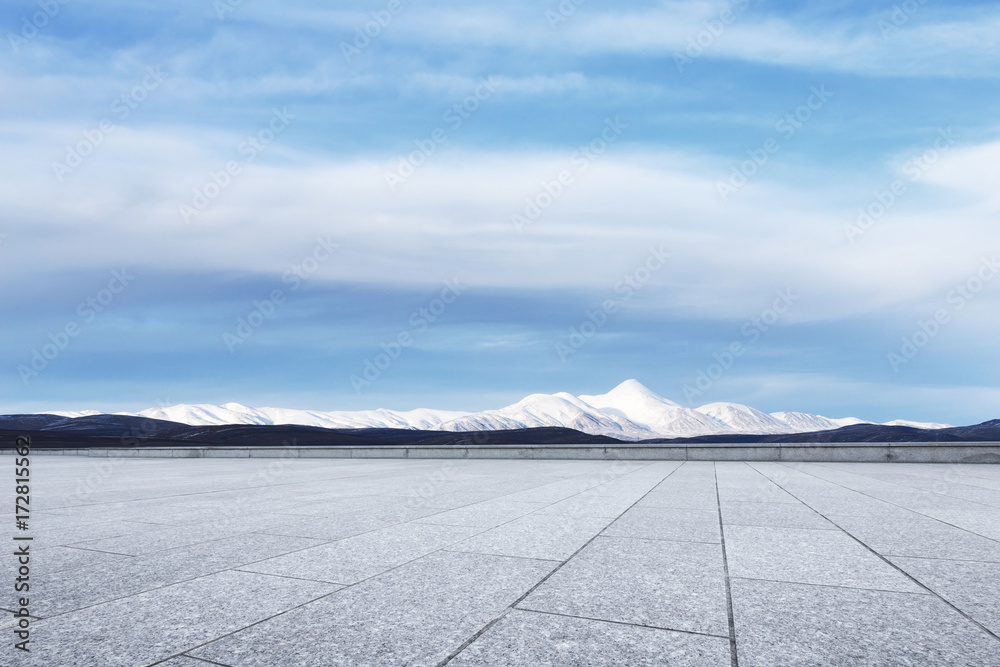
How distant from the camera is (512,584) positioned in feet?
15.7

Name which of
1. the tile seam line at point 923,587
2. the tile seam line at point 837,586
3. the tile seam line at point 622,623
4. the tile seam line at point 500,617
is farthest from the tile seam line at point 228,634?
the tile seam line at point 923,587

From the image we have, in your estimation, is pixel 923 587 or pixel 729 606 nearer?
pixel 729 606

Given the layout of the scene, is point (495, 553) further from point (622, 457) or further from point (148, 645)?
→ point (622, 457)

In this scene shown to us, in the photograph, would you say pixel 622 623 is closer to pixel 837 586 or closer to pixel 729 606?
pixel 729 606

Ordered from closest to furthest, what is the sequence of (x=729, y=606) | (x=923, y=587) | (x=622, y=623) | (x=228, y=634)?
(x=228, y=634) < (x=622, y=623) < (x=729, y=606) < (x=923, y=587)

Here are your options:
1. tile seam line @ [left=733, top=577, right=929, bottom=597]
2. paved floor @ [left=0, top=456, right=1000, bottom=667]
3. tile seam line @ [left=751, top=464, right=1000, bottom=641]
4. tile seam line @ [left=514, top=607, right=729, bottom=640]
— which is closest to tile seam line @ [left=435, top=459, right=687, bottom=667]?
paved floor @ [left=0, top=456, right=1000, bottom=667]

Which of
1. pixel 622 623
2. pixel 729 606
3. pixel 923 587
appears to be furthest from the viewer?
pixel 923 587

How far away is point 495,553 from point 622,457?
1906 cm

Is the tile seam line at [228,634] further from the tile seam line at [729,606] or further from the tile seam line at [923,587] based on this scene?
the tile seam line at [923,587]

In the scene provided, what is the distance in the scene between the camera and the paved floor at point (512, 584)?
3.49 metres

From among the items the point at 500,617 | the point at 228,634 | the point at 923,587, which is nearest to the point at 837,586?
the point at 923,587

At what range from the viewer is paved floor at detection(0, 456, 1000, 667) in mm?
3486

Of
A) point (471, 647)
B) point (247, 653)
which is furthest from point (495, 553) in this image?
point (247, 653)

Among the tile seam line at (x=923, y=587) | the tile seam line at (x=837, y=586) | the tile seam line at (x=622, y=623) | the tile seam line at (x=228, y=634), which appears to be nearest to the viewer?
the tile seam line at (x=228, y=634)
